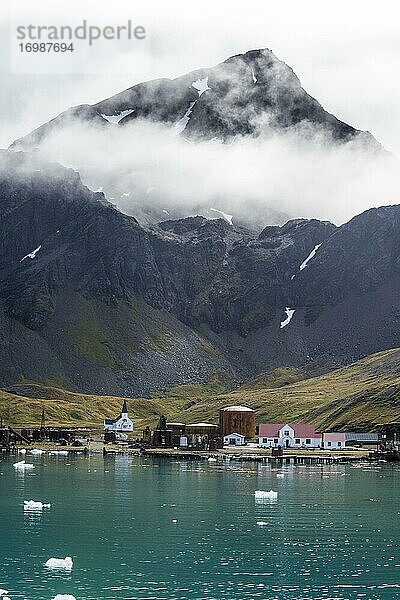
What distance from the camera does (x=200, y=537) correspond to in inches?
3012

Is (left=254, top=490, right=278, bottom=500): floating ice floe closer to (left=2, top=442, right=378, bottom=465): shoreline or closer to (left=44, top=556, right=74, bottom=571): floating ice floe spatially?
(left=44, top=556, right=74, bottom=571): floating ice floe

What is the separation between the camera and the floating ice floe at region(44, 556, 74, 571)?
206ft

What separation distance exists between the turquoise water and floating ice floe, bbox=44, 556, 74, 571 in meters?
0.55

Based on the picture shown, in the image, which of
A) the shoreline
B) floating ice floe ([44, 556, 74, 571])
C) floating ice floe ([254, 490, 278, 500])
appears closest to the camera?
floating ice floe ([44, 556, 74, 571])

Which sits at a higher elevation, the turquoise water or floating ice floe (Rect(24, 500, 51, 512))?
floating ice floe (Rect(24, 500, 51, 512))

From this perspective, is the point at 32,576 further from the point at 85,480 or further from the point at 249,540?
the point at 85,480

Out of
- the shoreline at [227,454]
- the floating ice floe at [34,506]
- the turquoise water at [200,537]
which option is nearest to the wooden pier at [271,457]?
the shoreline at [227,454]

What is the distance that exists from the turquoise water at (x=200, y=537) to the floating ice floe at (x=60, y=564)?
1.80ft

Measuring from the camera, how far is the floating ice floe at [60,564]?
62.9 meters

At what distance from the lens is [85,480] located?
123m

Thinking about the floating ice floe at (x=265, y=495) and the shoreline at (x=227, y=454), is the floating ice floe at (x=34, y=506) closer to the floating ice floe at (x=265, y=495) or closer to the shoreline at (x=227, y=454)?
the floating ice floe at (x=265, y=495)

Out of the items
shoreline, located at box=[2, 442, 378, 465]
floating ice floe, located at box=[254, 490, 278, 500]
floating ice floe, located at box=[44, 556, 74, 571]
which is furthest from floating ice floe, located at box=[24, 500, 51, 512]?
shoreline, located at box=[2, 442, 378, 465]

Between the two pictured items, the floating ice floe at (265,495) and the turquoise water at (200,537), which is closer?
the turquoise water at (200,537)

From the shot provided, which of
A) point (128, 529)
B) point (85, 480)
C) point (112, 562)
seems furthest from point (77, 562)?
point (85, 480)
